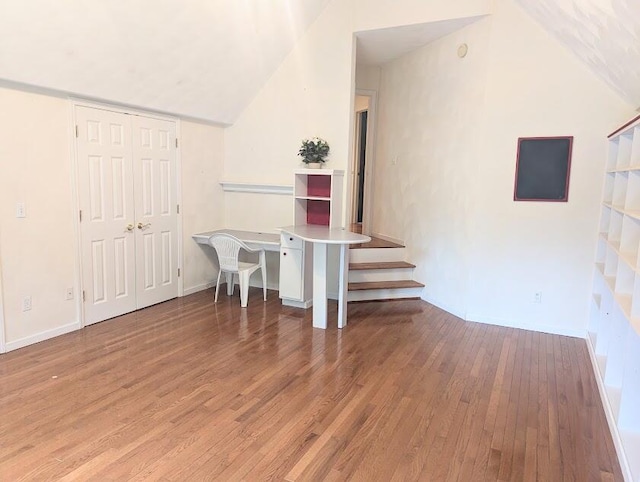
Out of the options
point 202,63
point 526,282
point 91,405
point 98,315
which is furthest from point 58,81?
point 526,282

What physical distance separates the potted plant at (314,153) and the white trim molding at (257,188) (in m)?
0.47

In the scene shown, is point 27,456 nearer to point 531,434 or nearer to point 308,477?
point 308,477

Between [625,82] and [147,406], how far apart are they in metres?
4.17

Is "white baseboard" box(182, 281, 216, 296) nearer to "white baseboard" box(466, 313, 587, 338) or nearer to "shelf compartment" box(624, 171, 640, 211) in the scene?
"white baseboard" box(466, 313, 587, 338)

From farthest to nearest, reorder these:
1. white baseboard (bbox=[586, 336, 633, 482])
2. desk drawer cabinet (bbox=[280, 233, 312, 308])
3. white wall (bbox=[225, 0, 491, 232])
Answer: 1. desk drawer cabinet (bbox=[280, 233, 312, 308])
2. white wall (bbox=[225, 0, 491, 232])
3. white baseboard (bbox=[586, 336, 633, 482])

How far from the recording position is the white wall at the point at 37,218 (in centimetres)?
337

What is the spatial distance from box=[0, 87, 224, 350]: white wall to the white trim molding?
2133mm

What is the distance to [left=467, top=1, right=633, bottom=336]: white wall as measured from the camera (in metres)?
3.88

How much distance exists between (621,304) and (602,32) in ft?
5.67

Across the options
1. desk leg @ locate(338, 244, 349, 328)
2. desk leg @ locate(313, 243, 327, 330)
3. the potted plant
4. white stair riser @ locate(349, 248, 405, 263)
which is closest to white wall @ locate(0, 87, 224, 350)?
desk leg @ locate(313, 243, 327, 330)

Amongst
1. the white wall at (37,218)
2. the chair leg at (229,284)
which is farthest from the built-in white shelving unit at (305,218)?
the white wall at (37,218)

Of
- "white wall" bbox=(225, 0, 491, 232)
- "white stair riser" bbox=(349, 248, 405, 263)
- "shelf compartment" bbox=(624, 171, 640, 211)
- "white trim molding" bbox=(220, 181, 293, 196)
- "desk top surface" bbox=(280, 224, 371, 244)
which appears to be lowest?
"white stair riser" bbox=(349, 248, 405, 263)

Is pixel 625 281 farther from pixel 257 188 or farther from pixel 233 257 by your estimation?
pixel 257 188

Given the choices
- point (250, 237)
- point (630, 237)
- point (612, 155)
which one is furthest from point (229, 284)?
point (612, 155)
